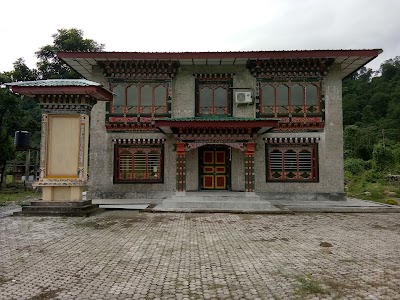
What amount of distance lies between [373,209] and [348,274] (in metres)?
8.93

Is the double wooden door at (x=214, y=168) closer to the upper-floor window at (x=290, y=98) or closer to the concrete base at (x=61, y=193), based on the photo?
the upper-floor window at (x=290, y=98)

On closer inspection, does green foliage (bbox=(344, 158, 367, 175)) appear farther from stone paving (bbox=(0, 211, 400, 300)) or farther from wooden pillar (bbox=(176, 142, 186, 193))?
wooden pillar (bbox=(176, 142, 186, 193))

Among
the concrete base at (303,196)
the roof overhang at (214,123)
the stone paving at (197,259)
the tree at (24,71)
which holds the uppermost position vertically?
the tree at (24,71)

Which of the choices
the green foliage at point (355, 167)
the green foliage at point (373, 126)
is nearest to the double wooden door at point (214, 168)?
the green foliage at point (373, 126)

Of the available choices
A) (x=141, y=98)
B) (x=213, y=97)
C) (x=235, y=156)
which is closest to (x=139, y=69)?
(x=141, y=98)

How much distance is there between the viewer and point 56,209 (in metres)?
11.0

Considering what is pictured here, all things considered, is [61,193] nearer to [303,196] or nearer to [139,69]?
[139,69]

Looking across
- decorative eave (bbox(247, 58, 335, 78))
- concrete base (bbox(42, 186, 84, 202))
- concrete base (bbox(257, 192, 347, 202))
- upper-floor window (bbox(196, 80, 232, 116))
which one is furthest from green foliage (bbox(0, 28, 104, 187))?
concrete base (bbox(257, 192, 347, 202))

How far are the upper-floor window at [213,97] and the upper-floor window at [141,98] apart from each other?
5.58 feet

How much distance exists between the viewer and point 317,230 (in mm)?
8789

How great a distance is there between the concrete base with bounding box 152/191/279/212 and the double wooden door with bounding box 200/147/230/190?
2109 mm

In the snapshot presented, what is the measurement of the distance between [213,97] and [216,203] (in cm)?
561

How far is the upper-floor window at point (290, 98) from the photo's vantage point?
15414 millimetres

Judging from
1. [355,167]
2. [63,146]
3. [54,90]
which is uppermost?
[54,90]
